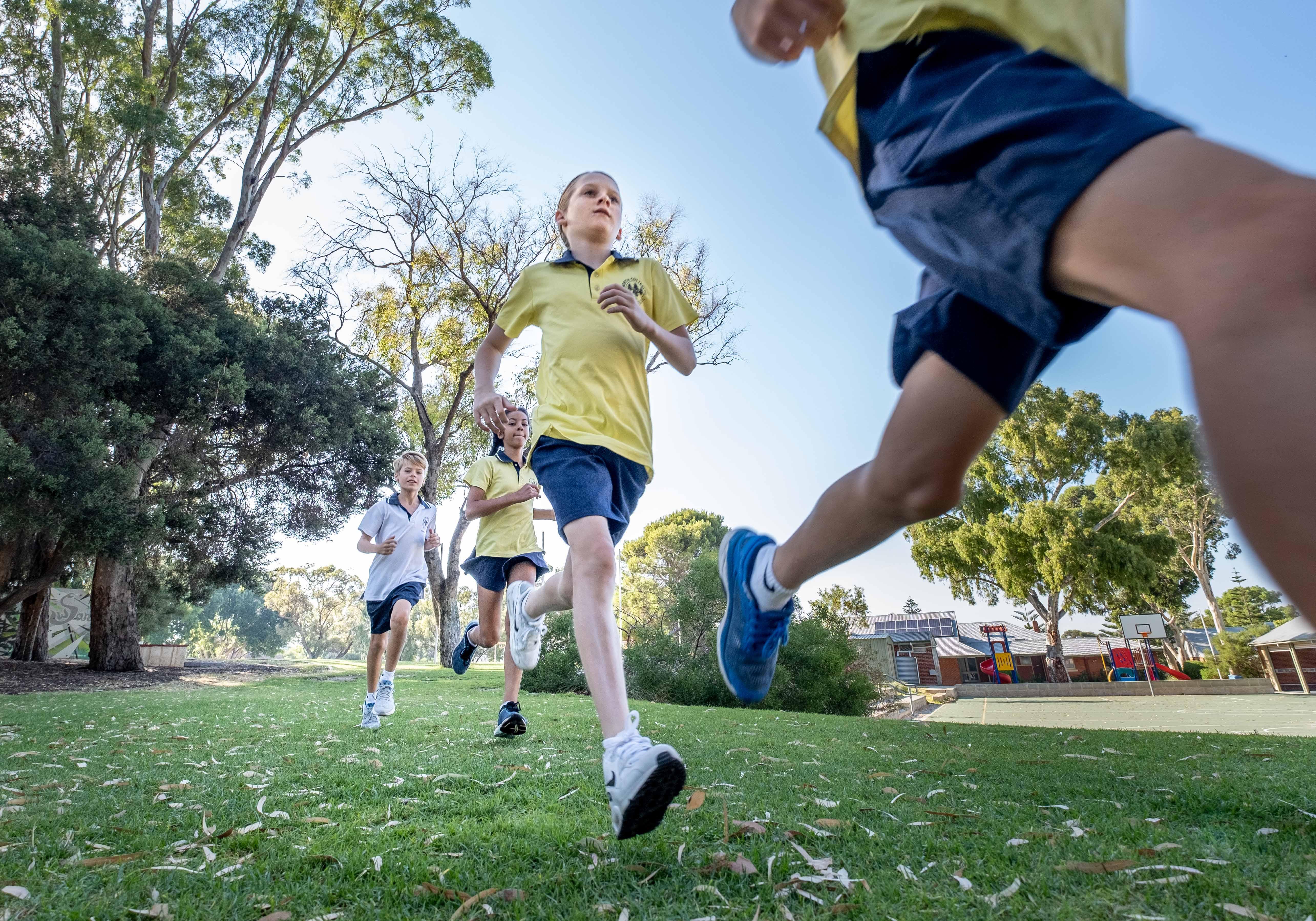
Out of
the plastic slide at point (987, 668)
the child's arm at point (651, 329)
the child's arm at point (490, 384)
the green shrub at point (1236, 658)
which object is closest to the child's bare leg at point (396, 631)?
the child's arm at point (490, 384)

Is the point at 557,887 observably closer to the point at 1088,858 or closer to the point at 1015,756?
the point at 1088,858

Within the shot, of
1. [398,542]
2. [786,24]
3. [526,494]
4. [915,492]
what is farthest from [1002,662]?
[786,24]

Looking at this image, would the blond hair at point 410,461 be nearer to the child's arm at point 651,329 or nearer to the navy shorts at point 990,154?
the child's arm at point 651,329

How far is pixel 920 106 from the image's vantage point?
3.17 ft

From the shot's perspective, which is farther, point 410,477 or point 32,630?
point 32,630

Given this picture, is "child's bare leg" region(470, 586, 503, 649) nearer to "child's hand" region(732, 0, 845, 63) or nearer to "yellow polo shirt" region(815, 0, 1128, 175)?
"child's hand" region(732, 0, 845, 63)

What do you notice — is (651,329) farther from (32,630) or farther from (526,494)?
(32,630)

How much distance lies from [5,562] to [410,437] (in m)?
10.6

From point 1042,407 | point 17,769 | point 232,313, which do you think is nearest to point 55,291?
point 232,313

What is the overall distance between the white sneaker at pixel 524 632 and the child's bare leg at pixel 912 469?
2.04 m

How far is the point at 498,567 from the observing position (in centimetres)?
455

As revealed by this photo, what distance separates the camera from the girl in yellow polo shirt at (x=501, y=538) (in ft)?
14.4

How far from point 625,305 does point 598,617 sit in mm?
1038

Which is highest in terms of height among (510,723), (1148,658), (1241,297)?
(1241,297)
